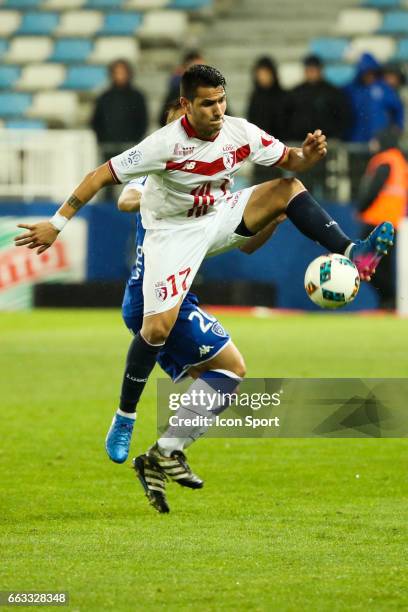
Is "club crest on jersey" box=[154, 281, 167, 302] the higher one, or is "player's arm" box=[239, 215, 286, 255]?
"player's arm" box=[239, 215, 286, 255]

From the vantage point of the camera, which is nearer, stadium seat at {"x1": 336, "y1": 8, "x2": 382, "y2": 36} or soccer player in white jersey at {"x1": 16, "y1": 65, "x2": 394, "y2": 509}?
soccer player in white jersey at {"x1": 16, "y1": 65, "x2": 394, "y2": 509}

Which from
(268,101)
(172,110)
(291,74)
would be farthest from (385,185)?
(172,110)

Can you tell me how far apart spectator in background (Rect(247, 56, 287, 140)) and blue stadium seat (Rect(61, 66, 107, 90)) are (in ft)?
21.6

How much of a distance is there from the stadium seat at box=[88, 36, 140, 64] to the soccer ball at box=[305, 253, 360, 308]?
18.5 meters

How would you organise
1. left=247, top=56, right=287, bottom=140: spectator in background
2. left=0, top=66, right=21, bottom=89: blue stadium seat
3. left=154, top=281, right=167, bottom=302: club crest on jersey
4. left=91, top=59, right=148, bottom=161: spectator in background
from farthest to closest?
1. left=0, top=66, right=21, bottom=89: blue stadium seat
2. left=91, top=59, right=148, bottom=161: spectator in background
3. left=247, top=56, right=287, bottom=140: spectator in background
4. left=154, top=281, right=167, bottom=302: club crest on jersey

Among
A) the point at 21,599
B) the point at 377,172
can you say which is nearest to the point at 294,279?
the point at 377,172

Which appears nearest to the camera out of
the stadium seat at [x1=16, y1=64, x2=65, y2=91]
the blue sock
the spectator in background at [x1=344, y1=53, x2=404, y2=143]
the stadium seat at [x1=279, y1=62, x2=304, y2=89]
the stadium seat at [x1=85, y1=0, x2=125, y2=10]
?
the blue sock

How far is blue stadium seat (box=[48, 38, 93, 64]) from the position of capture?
25.3 meters

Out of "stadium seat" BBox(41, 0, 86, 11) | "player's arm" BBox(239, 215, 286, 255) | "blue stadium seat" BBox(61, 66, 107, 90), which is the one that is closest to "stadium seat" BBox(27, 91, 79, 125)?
"blue stadium seat" BBox(61, 66, 107, 90)

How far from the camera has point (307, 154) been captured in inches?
275

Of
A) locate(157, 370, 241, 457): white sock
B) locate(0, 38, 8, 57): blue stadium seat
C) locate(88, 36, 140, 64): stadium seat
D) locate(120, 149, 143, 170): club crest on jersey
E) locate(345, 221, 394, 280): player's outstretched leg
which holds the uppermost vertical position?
locate(120, 149, 143, 170): club crest on jersey

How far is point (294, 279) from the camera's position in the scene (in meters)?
18.9

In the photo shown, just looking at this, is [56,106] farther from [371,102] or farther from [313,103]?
[371,102]

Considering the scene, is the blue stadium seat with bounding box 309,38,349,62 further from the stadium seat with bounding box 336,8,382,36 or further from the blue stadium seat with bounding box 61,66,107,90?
the blue stadium seat with bounding box 61,66,107,90
